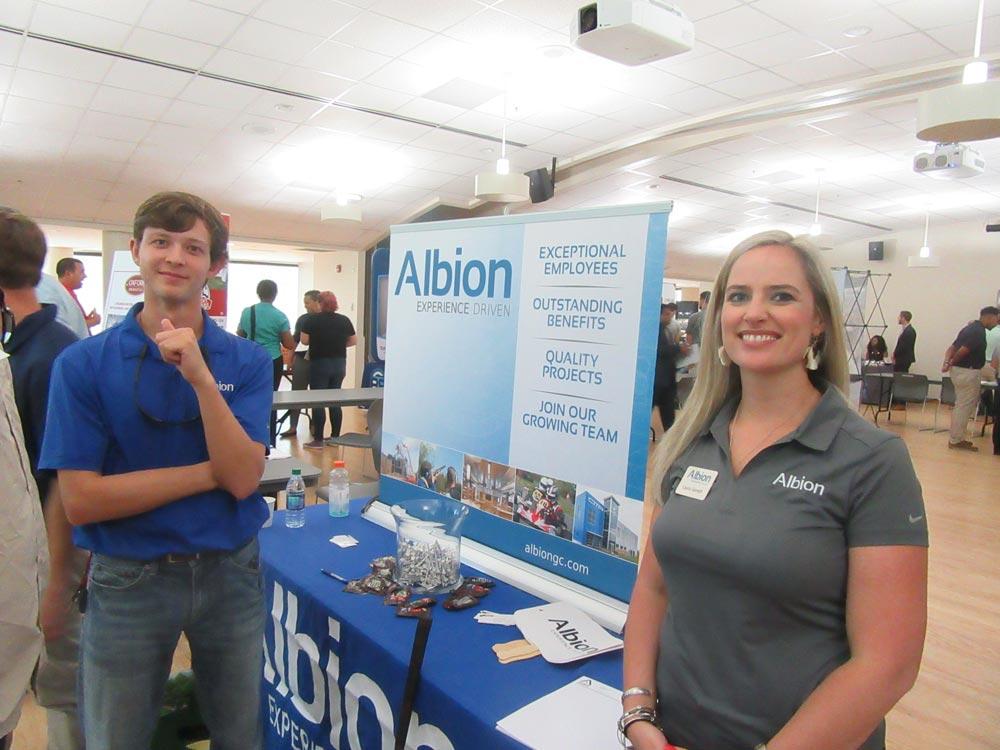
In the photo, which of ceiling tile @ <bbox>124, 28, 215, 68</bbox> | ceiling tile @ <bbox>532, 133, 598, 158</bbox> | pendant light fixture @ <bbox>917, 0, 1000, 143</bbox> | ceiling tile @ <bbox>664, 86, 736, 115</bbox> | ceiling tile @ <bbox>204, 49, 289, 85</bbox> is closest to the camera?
pendant light fixture @ <bbox>917, 0, 1000, 143</bbox>

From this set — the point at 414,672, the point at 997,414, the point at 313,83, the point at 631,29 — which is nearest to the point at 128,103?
the point at 313,83

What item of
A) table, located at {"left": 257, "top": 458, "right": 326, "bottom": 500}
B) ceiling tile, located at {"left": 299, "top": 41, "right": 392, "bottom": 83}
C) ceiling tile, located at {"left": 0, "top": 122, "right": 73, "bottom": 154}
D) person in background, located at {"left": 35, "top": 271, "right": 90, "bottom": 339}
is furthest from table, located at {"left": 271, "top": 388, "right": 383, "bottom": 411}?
ceiling tile, located at {"left": 0, "top": 122, "right": 73, "bottom": 154}

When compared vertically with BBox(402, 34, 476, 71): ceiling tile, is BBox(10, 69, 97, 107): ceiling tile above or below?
below

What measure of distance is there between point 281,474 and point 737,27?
4.53m

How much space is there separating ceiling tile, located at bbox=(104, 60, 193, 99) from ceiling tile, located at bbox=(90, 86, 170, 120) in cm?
14

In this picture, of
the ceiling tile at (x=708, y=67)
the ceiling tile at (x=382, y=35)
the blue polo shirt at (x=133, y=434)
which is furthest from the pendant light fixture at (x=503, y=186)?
the blue polo shirt at (x=133, y=434)

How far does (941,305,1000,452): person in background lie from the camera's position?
7.56 m

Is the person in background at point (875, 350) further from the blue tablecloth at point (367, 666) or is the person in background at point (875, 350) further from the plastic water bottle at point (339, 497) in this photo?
the blue tablecloth at point (367, 666)

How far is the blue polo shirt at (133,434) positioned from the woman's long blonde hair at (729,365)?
2.96 ft

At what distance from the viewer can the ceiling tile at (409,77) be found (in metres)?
5.83

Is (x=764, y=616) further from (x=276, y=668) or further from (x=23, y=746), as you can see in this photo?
(x=23, y=746)

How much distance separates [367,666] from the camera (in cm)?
152

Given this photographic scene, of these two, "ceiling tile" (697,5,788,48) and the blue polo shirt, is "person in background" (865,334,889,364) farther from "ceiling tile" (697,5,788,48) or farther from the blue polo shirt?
the blue polo shirt

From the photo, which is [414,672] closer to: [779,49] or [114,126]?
[779,49]
